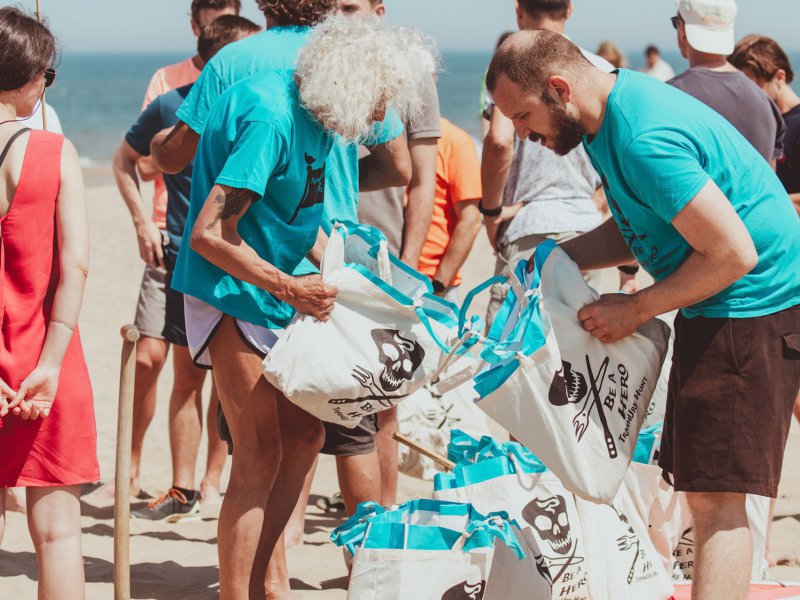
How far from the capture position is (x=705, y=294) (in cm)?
277

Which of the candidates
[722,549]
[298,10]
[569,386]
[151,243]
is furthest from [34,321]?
[151,243]

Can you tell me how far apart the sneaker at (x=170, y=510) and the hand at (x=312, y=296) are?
2.13 m

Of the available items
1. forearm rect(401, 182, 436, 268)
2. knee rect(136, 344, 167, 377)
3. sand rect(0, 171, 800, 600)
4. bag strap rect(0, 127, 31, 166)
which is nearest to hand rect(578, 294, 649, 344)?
forearm rect(401, 182, 436, 268)

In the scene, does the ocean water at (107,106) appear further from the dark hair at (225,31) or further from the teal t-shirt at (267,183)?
the teal t-shirt at (267,183)

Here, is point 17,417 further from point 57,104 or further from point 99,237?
point 57,104

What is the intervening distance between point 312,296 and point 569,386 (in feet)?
2.49

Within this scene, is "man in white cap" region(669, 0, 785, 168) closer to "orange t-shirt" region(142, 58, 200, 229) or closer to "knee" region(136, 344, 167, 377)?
"orange t-shirt" region(142, 58, 200, 229)

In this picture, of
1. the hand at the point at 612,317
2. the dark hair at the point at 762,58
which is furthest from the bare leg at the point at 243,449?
the dark hair at the point at 762,58

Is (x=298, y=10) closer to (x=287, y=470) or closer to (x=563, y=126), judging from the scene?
(x=563, y=126)

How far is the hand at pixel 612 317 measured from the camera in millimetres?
2922

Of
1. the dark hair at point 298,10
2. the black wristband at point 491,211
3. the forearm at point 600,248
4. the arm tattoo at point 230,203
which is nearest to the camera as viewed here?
the arm tattoo at point 230,203

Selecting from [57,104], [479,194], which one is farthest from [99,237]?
[57,104]

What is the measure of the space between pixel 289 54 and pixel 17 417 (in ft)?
4.63

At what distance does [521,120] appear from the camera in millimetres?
2936
